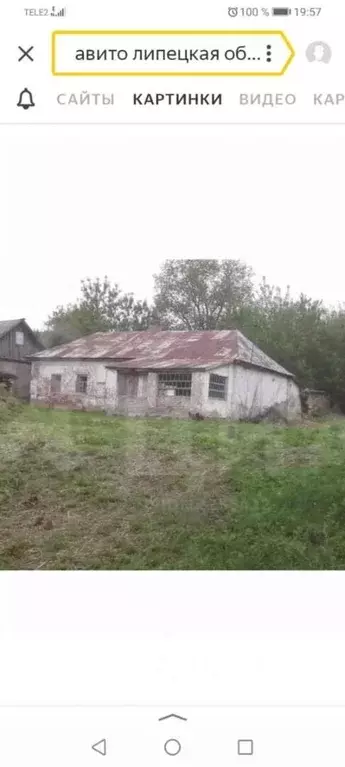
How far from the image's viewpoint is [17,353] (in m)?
3.97

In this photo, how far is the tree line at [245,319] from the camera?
3947mm

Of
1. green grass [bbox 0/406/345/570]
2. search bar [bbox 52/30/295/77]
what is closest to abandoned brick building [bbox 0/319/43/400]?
green grass [bbox 0/406/345/570]

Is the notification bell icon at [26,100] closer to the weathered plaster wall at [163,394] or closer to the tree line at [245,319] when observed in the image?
the tree line at [245,319]

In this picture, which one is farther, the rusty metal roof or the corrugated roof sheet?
the rusty metal roof

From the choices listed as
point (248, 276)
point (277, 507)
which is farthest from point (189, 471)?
point (248, 276)

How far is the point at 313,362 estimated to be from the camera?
4.10 meters

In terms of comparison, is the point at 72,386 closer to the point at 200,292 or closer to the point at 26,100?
the point at 200,292

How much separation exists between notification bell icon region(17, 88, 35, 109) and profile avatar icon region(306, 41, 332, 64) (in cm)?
142

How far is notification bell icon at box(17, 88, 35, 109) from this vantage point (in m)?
2.92

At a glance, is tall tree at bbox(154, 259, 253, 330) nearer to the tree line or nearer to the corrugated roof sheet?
the tree line
